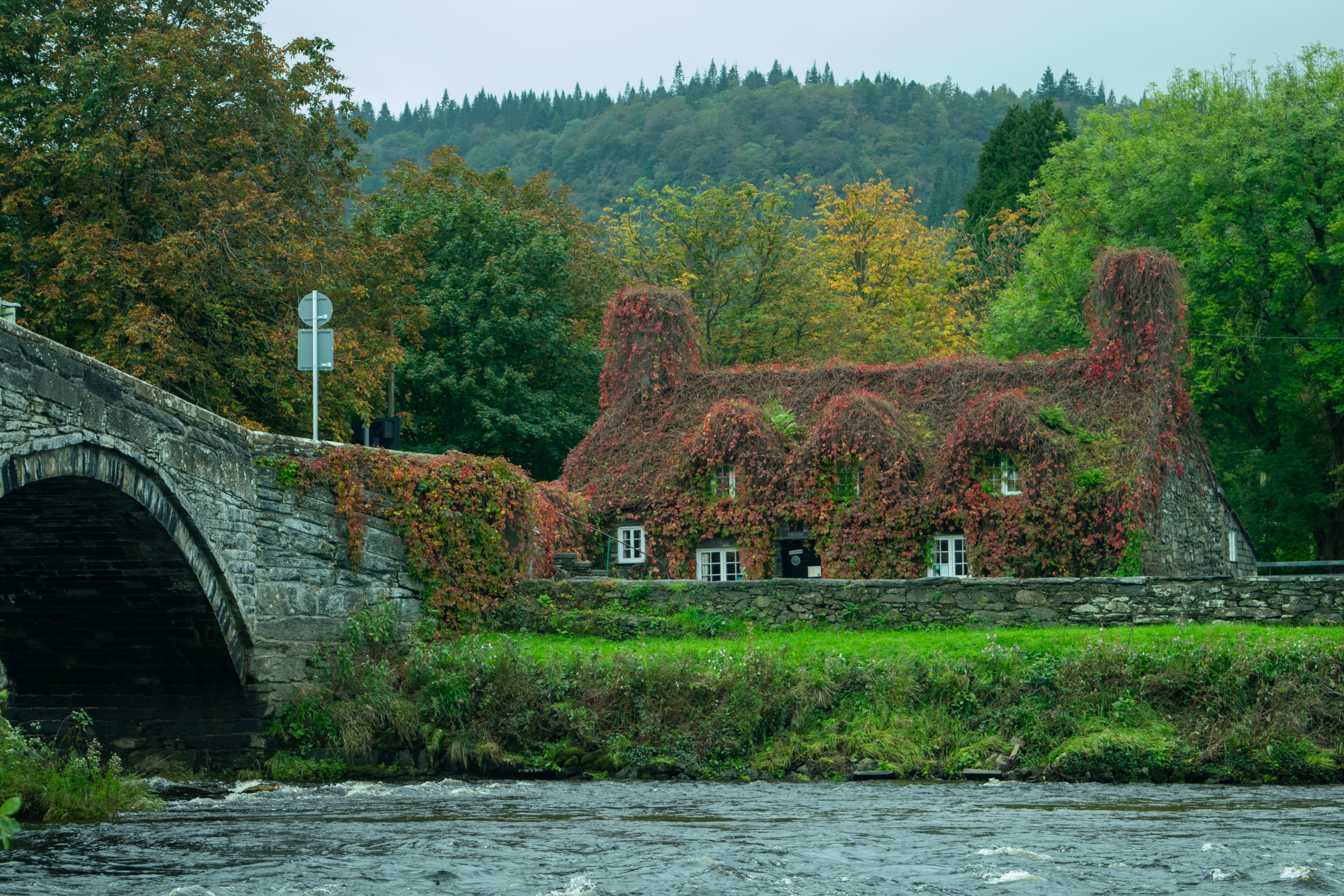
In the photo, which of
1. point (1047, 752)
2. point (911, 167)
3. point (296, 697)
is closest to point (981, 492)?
point (1047, 752)

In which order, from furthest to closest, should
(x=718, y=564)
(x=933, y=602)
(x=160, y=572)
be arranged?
(x=718, y=564)
(x=933, y=602)
(x=160, y=572)

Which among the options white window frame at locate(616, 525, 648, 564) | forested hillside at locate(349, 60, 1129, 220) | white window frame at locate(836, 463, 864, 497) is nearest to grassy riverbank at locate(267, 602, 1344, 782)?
white window frame at locate(836, 463, 864, 497)

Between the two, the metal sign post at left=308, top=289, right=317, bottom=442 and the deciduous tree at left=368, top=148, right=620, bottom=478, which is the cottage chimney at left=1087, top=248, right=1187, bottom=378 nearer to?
the deciduous tree at left=368, top=148, right=620, bottom=478

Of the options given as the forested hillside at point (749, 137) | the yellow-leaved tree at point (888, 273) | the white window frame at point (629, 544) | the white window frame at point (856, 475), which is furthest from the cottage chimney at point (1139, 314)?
the forested hillside at point (749, 137)

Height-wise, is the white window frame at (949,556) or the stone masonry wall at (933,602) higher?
the white window frame at (949,556)

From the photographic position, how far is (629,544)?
30266mm

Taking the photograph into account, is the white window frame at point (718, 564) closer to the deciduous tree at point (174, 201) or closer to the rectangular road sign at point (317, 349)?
the deciduous tree at point (174, 201)

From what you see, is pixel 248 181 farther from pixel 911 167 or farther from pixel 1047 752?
pixel 911 167

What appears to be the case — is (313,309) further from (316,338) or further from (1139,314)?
(1139,314)

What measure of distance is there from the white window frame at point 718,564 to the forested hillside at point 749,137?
50967 mm

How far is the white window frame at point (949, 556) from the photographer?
26.8m

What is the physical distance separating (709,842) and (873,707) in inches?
209

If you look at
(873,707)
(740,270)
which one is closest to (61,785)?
(873,707)

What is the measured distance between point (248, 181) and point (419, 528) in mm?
10117
